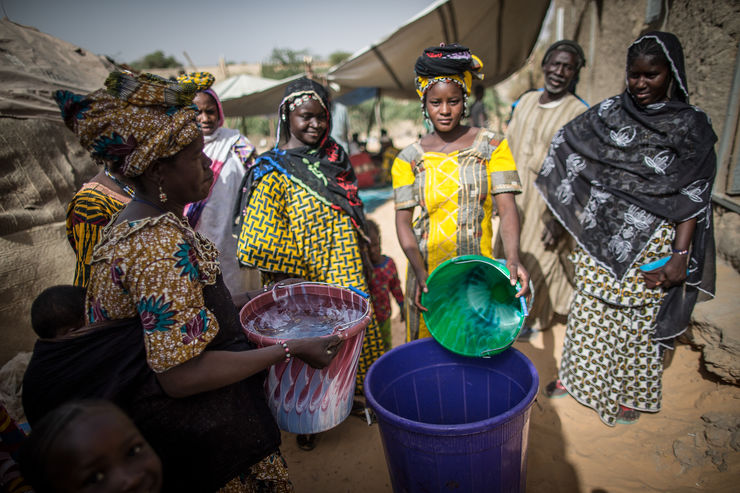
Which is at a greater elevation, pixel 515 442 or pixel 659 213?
pixel 659 213

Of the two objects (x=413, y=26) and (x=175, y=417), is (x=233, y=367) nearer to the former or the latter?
(x=175, y=417)

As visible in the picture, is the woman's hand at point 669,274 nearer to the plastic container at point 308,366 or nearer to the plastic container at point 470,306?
the plastic container at point 470,306

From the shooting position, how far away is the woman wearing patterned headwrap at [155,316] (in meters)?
1.07

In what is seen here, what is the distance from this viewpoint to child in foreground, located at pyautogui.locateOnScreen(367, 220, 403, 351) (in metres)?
2.86

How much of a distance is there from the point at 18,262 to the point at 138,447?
299cm

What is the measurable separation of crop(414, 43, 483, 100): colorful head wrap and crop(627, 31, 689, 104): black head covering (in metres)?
0.84

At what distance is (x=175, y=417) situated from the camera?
3.85 ft

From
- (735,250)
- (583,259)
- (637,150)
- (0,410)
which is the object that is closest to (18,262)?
(0,410)

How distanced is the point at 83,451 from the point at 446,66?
6.73 ft

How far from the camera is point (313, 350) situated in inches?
51.5

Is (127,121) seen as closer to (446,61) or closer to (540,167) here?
(446,61)

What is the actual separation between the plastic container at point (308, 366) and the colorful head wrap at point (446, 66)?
48.1 inches

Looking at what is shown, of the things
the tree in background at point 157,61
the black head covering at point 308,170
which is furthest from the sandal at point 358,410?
the tree in background at point 157,61

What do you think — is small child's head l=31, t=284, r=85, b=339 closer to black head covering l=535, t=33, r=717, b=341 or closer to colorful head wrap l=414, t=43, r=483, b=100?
colorful head wrap l=414, t=43, r=483, b=100
